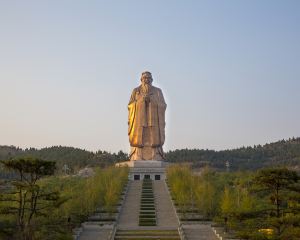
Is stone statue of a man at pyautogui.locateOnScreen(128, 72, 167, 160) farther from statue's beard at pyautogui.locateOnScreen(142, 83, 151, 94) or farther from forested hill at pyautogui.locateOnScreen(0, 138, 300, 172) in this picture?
forested hill at pyautogui.locateOnScreen(0, 138, 300, 172)

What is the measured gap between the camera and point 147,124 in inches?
1591

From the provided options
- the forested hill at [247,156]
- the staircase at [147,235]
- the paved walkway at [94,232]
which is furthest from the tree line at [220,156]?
the staircase at [147,235]

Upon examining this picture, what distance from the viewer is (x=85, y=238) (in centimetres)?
2053

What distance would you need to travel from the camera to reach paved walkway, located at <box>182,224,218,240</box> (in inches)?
814

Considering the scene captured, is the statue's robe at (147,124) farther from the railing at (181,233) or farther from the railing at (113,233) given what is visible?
the railing at (181,233)

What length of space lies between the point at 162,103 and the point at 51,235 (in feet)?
84.0

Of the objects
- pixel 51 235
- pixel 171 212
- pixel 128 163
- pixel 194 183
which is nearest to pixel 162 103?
pixel 128 163

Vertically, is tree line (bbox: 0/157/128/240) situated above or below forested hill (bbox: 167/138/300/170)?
below

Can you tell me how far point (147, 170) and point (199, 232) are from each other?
1723 centimetres

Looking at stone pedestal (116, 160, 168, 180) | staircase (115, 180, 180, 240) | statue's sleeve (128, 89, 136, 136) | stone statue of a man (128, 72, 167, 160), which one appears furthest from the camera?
statue's sleeve (128, 89, 136, 136)

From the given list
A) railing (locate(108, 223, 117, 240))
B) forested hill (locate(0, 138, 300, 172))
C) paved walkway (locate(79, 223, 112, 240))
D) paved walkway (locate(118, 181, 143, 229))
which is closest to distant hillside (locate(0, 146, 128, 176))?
forested hill (locate(0, 138, 300, 172))

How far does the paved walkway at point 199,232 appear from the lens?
20688 mm

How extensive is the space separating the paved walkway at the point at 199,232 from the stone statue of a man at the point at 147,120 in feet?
57.8

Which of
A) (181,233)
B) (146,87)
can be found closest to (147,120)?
(146,87)
